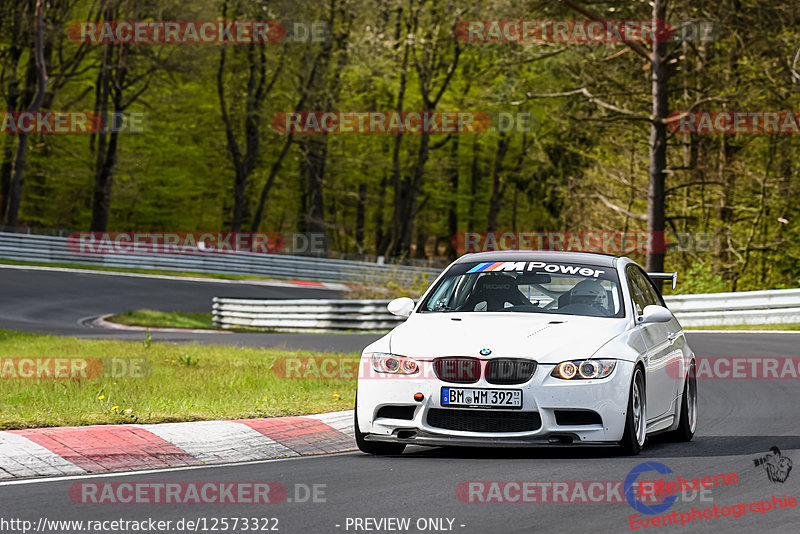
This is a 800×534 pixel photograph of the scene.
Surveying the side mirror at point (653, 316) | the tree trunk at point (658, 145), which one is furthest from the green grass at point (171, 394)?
the tree trunk at point (658, 145)

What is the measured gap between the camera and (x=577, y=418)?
8641 mm

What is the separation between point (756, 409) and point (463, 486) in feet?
19.0

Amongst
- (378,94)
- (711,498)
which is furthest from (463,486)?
(378,94)

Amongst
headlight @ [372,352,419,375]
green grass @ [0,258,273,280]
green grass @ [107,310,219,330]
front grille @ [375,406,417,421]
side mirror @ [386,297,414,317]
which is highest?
side mirror @ [386,297,414,317]

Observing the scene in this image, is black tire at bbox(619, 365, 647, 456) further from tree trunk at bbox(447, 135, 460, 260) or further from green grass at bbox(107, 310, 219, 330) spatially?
tree trunk at bbox(447, 135, 460, 260)

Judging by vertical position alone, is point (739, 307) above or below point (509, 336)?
below

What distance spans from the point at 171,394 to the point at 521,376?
16.2ft

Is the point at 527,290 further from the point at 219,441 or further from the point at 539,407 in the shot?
the point at 219,441

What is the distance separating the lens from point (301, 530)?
20.7 feet

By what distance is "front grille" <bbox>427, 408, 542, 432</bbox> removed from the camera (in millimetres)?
8578

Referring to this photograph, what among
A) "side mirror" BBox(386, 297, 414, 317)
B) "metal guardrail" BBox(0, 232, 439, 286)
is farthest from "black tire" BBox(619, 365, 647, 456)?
"metal guardrail" BBox(0, 232, 439, 286)

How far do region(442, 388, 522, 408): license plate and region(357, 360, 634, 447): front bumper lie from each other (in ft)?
0.11

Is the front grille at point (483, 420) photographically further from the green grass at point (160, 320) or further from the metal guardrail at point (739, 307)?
the green grass at point (160, 320)

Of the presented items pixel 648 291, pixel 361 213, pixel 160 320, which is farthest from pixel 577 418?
pixel 361 213
